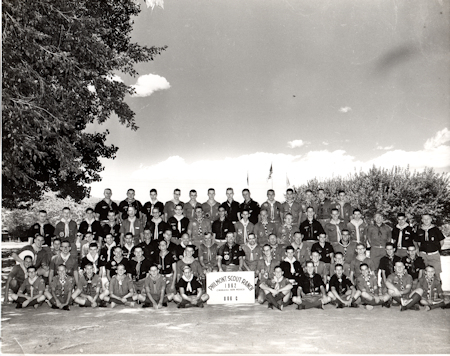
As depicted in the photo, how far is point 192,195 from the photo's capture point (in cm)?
900

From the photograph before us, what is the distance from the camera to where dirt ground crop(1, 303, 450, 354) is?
205 inches

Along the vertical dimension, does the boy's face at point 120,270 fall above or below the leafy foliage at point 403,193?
below

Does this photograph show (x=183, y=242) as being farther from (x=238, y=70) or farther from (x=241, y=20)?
(x=238, y=70)

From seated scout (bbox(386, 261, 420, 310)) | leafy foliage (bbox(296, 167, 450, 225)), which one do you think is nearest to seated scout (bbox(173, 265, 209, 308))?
seated scout (bbox(386, 261, 420, 310))

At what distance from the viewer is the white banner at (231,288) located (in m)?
7.30

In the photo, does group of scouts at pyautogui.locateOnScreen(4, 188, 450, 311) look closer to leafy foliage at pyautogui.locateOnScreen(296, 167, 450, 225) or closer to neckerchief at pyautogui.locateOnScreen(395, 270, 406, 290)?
neckerchief at pyautogui.locateOnScreen(395, 270, 406, 290)

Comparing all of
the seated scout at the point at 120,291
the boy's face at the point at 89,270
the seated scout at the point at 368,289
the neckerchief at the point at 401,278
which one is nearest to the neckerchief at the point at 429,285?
the neckerchief at the point at 401,278

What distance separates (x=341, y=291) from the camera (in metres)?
7.18

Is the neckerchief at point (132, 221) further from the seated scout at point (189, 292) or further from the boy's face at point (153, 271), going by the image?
the seated scout at point (189, 292)

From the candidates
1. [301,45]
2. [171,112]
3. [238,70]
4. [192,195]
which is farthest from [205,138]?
[192,195]

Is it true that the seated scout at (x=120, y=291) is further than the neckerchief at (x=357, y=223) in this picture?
No

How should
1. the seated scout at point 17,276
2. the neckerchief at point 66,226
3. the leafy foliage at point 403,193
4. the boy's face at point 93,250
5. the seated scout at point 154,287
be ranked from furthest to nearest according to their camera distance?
the leafy foliage at point 403,193 < the neckerchief at point 66,226 < the boy's face at point 93,250 < the seated scout at point 17,276 < the seated scout at point 154,287

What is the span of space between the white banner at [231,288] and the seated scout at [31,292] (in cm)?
305

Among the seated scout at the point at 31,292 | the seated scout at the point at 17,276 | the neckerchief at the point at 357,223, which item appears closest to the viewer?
the seated scout at the point at 31,292
